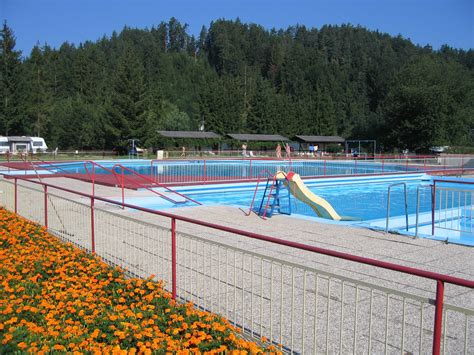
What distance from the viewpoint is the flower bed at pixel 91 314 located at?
411 cm

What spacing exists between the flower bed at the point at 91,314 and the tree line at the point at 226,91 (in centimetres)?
5201

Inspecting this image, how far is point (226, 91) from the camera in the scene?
8044 centimetres

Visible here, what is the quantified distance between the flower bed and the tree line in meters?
52.0

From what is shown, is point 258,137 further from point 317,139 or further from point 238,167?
point 238,167

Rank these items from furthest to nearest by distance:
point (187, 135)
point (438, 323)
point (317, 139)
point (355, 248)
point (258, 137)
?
point (317, 139), point (258, 137), point (187, 135), point (355, 248), point (438, 323)

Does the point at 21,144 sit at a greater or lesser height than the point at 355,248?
greater

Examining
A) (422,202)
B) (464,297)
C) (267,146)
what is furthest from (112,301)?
(267,146)

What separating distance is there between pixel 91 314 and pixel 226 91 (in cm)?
7711

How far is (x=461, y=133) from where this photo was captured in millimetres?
68375

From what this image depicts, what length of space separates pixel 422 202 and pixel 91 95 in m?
72.8

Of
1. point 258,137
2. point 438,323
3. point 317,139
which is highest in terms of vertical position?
point 258,137

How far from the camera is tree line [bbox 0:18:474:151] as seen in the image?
63.3m

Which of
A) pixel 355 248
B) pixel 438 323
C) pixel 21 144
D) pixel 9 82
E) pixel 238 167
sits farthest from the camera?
pixel 9 82

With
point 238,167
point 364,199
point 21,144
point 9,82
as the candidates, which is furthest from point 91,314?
point 9,82
